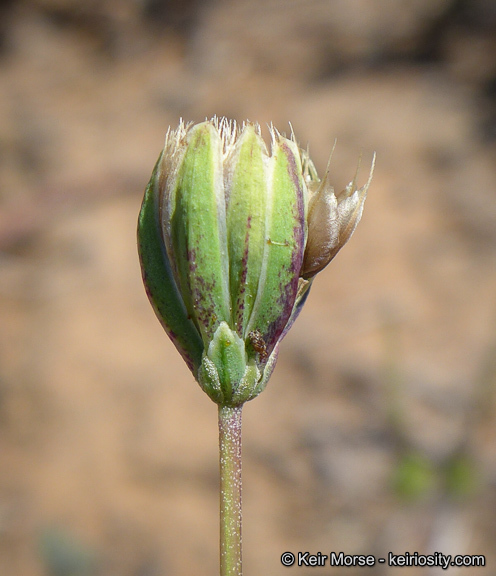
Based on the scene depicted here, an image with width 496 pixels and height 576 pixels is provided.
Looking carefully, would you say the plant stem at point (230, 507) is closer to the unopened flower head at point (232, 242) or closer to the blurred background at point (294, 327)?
the unopened flower head at point (232, 242)

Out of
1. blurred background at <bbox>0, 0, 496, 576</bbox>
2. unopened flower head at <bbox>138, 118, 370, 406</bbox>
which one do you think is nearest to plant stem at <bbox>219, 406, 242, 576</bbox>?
unopened flower head at <bbox>138, 118, 370, 406</bbox>

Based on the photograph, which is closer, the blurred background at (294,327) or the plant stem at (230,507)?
the plant stem at (230,507)

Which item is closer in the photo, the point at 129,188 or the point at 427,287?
the point at 427,287

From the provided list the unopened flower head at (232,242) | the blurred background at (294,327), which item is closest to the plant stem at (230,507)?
the unopened flower head at (232,242)

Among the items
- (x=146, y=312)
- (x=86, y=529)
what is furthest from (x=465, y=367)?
(x=86, y=529)

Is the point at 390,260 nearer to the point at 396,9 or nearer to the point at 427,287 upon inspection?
the point at 427,287

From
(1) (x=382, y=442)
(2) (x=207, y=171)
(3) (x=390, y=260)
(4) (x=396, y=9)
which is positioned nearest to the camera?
(2) (x=207, y=171)

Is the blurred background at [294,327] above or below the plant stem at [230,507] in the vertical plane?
above
